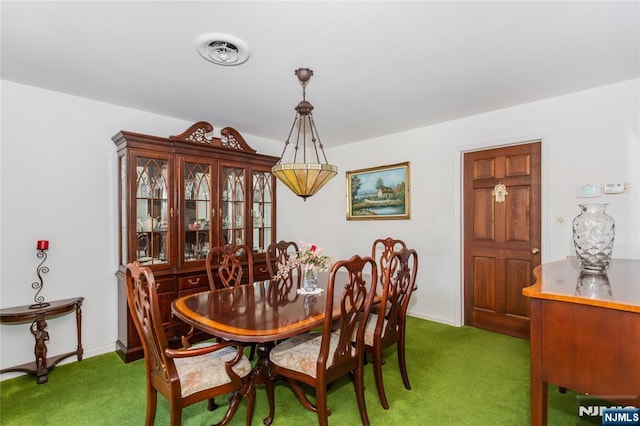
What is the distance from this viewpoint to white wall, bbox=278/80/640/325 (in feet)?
8.86

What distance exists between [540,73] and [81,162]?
4004 millimetres

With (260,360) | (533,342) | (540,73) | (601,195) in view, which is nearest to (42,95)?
(260,360)

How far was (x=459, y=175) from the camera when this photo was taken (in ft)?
12.2

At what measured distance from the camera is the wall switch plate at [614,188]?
2.67 m

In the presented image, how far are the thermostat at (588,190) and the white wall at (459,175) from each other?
4 centimetres

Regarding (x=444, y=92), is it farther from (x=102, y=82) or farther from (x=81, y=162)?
(x=81, y=162)

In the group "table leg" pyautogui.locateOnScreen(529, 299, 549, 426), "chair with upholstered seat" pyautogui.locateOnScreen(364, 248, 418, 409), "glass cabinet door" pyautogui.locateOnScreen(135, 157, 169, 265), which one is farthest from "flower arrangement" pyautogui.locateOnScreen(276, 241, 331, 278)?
"glass cabinet door" pyautogui.locateOnScreen(135, 157, 169, 265)

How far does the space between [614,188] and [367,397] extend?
8.61 feet

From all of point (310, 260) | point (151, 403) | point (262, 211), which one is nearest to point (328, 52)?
point (310, 260)

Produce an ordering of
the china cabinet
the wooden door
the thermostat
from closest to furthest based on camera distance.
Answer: the thermostat < the china cabinet < the wooden door

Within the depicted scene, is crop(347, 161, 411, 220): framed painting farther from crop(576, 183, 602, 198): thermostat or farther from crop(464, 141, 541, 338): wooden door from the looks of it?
crop(576, 183, 602, 198): thermostat

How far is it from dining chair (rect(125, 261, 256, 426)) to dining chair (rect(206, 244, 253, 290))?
96cm

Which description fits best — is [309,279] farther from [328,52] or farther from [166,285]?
[328,52]

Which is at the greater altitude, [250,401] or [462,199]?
[462,199]
